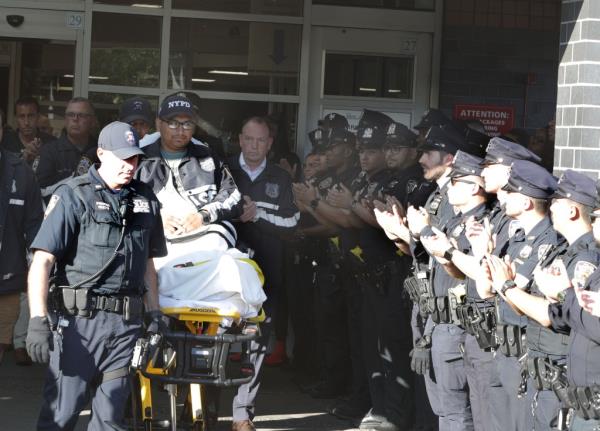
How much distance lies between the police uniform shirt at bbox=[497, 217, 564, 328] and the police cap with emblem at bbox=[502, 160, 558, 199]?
13cm

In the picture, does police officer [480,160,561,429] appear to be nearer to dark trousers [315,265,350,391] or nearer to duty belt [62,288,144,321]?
duty belt [62,288,144,321]

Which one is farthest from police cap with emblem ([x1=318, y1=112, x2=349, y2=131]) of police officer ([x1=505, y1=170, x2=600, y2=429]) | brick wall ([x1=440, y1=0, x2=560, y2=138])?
police officer ([x1=505, y1=170, x2=600, y2=429])

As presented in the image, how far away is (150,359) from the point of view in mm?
6879

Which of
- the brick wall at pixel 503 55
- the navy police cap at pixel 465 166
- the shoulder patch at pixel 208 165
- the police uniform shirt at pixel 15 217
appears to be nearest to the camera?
the navy police cap at pixel 465 166

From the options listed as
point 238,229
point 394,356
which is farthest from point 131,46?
point 394,356

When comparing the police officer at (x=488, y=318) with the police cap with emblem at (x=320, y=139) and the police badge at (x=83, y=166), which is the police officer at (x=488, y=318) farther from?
the police cap with emblem at (x=320, y=139)

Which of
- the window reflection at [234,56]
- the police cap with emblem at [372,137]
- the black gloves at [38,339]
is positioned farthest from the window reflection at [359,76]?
the black gloves at [38,339]

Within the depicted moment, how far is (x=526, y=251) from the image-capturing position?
6.16 m

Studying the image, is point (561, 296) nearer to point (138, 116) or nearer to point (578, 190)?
point (578, 190)

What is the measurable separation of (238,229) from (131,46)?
13.4ft

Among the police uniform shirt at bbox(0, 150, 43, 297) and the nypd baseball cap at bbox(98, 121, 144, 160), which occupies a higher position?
the nypd baseball cap at bbox(98, 121, 144, 160)

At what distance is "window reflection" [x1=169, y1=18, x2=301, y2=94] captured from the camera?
12438 millimetres

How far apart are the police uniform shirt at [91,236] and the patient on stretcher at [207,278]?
0.84 m

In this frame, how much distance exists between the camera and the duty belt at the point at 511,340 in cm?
618
